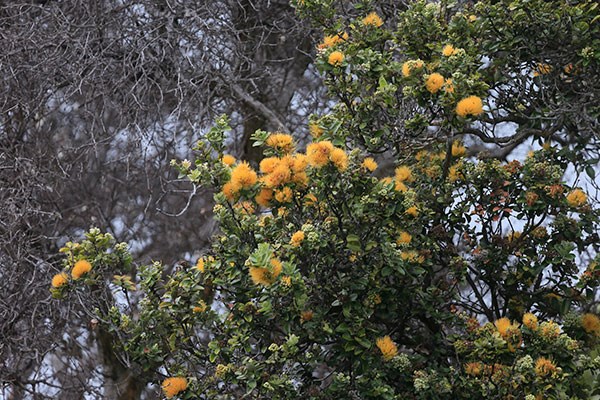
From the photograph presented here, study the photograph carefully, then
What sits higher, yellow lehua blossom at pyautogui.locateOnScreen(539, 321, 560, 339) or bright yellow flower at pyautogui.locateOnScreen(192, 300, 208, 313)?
bright yellow flower at pyautogui.locateOnScreen(192, 300, 208, 313)

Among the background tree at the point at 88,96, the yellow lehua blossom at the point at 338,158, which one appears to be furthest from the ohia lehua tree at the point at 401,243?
the background tree at the point at 88,96

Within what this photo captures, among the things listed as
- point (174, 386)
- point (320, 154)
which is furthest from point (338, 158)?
point (174, 386)

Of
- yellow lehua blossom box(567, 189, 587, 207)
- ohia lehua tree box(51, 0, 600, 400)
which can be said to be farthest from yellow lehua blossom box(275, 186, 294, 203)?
yellow lehua blossom box(567, 189, 587, 207)

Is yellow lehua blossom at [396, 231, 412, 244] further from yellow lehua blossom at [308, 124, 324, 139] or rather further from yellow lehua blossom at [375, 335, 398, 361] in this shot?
yellow lehua blossom at [308, 124, 324, 139]

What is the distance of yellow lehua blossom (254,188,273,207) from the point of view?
3.32m

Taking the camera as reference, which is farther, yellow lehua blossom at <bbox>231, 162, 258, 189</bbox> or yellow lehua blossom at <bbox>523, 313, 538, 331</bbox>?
yellow lehua blossom at <bbox>523, 313, 538, 331</bbox>

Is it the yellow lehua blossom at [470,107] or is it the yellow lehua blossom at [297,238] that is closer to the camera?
the yellow lehua blossom at [297,238]

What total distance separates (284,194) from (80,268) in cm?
94

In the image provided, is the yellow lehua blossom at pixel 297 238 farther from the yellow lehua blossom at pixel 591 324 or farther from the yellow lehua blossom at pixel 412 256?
the yellow lehua blossom at pixel 591 324

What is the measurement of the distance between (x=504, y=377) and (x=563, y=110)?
4.11ft

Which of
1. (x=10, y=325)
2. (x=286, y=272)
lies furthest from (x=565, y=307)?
(x=10, y=325)

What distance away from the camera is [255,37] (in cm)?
661

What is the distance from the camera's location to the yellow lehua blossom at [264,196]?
131 inches

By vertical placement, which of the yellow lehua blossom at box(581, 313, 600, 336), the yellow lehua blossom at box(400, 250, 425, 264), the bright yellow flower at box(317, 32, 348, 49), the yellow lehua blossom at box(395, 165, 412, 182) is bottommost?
the yellow lehua blossom at box(581, 313, 600, 336)
